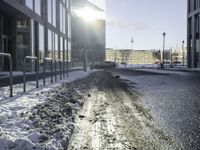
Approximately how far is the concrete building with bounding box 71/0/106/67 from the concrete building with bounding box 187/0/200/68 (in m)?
31.2

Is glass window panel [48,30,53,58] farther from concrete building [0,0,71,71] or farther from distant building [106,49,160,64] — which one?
distant building [106,49,160,64]

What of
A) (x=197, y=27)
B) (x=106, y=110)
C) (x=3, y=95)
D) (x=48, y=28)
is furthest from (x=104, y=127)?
(x=197, y=27)

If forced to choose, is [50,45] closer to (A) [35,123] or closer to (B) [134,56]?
(A) [35,123]

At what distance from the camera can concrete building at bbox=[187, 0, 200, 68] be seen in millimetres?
60219

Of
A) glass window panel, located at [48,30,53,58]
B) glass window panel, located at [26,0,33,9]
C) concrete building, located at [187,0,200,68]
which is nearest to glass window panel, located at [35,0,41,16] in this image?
glass window panel, located at [26,0,33,9]

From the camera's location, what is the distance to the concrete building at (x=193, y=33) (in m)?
60.2

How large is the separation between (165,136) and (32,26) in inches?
1123

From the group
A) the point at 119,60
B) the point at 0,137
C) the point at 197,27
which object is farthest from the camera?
the point at 119,60

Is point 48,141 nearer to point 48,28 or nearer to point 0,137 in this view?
point 0,137

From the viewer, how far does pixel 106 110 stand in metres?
8.92

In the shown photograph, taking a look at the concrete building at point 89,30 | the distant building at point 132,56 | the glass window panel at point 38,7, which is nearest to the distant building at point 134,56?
the distant building at point 132,56

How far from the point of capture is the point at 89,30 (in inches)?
3890

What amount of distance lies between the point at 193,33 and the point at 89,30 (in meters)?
40.4

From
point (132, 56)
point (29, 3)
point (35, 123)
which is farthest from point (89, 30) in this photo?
point (35, 123)
